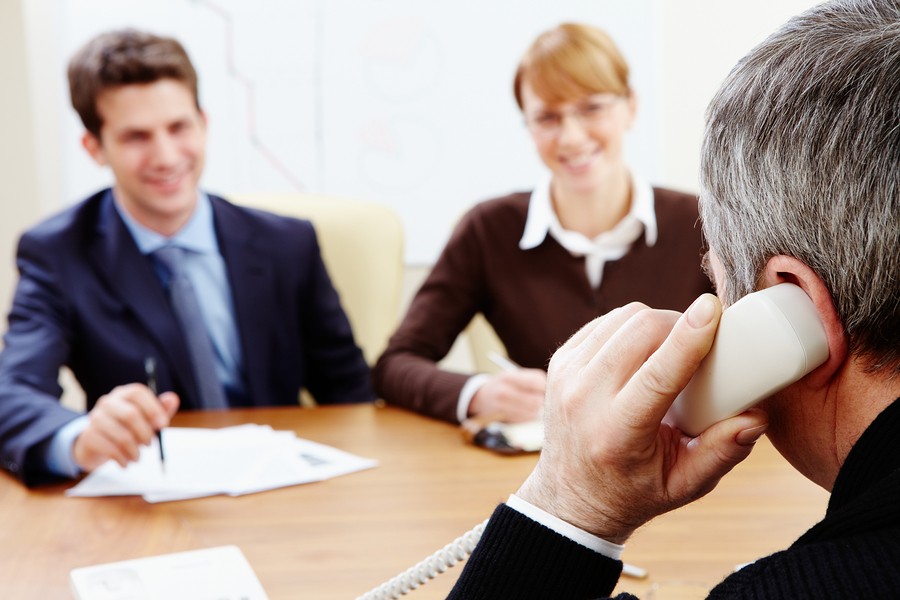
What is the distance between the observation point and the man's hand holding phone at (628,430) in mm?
750

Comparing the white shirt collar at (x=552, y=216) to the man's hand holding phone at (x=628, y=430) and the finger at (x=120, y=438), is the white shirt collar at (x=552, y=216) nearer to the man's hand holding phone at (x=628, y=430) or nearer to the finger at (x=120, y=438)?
the finger at (x=120, y=438)

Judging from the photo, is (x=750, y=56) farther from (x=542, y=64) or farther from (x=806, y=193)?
(x=542, y=64)

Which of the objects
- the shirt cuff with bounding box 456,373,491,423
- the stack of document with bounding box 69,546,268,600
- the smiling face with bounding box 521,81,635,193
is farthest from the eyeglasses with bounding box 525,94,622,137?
the stack of document with bounding box 69,546,268,600

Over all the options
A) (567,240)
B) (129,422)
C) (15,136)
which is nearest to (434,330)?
(567,240)

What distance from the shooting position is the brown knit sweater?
6.85 ft

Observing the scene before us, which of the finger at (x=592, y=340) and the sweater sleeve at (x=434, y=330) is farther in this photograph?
the sweater sleeve at (x=434, y=330)

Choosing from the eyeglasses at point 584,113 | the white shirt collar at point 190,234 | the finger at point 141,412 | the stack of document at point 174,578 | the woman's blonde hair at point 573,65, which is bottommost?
the stack of document at point 174,578

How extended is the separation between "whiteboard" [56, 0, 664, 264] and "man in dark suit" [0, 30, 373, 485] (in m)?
1.09

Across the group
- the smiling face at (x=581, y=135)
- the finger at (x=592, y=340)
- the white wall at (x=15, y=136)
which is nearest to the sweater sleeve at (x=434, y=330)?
the smiling face at (x=581, y=135)

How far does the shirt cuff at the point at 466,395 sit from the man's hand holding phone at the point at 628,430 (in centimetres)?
81

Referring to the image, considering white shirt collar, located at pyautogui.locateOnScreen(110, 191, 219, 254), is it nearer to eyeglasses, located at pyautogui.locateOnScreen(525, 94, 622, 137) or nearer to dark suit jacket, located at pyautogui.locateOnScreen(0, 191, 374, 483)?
dark suit jacket, located at pyautogui.locateOnScreen(0, 191, 374, 483)

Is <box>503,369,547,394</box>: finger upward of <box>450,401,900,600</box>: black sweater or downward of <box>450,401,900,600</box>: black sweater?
downward

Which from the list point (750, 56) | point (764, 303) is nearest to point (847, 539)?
point (764, 303)

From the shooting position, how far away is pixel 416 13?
3.27 metres
